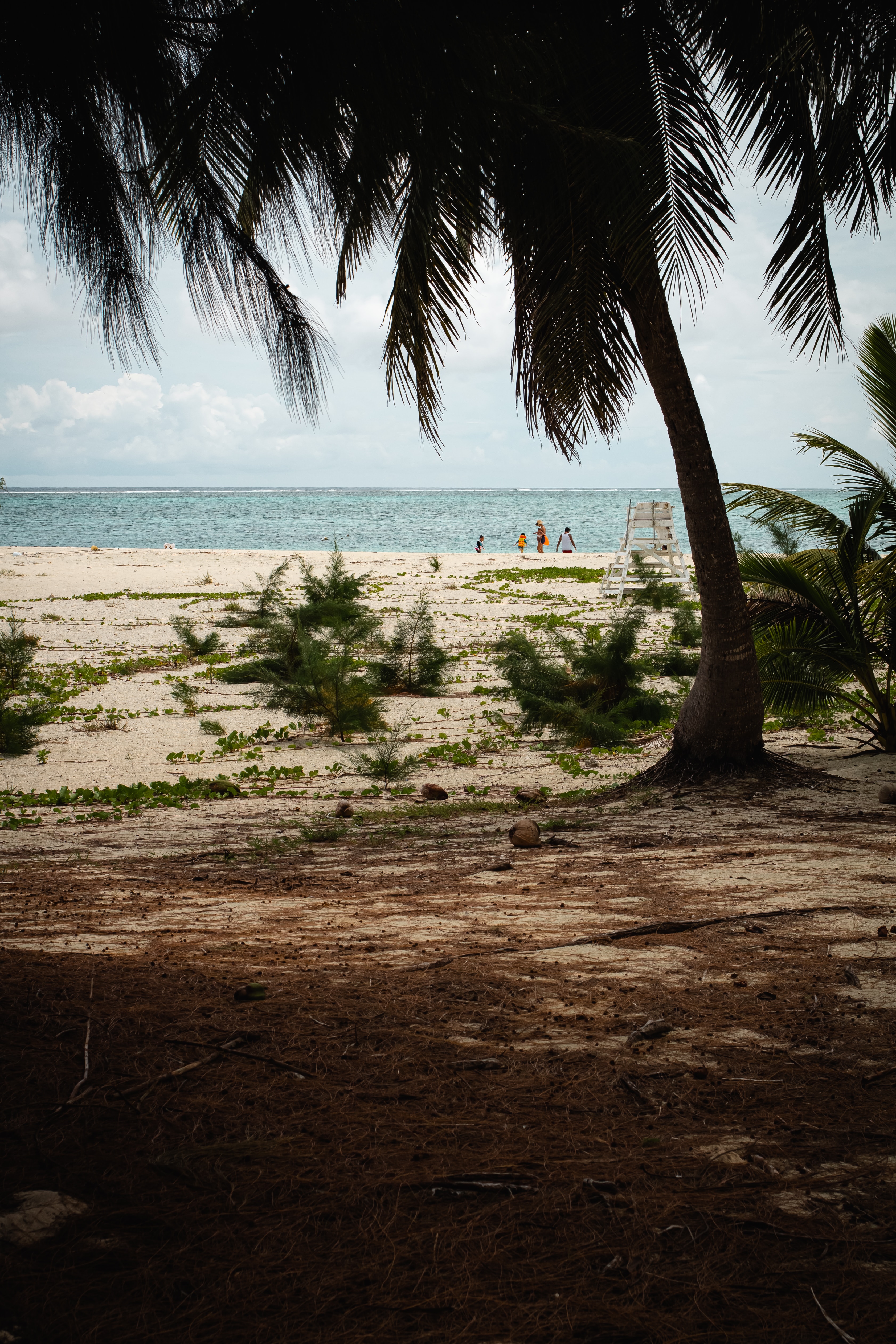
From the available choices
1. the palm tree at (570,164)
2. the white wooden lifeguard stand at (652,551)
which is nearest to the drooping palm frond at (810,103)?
the palm tree at (570,164)

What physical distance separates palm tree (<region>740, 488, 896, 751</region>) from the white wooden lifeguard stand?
9.84 metres

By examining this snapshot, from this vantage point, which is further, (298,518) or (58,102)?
(298,518)

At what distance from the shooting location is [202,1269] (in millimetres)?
1500

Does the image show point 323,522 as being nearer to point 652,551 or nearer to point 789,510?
point 652,551

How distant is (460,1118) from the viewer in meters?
2.00

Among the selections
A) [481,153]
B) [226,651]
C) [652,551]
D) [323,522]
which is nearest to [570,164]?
[481,153]

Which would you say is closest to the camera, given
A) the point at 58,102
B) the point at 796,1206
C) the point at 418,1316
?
the point at 418,1316

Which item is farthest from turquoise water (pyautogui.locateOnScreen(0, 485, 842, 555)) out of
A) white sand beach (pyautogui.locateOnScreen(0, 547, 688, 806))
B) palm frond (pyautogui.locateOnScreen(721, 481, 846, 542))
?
palm frond (pyautogui.locateOnScreen(721, 481, 846, 542))

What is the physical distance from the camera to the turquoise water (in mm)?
49406

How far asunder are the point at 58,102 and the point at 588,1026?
100 inches

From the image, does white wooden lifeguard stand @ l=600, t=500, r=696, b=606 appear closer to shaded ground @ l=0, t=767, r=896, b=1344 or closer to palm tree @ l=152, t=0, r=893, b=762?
palm tree @ l=152, t=0, r=893, b=762

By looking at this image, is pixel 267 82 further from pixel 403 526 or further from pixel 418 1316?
pixel 403 526

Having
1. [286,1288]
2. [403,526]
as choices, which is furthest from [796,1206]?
[403,526]

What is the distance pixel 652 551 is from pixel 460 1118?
1685 centimetres
